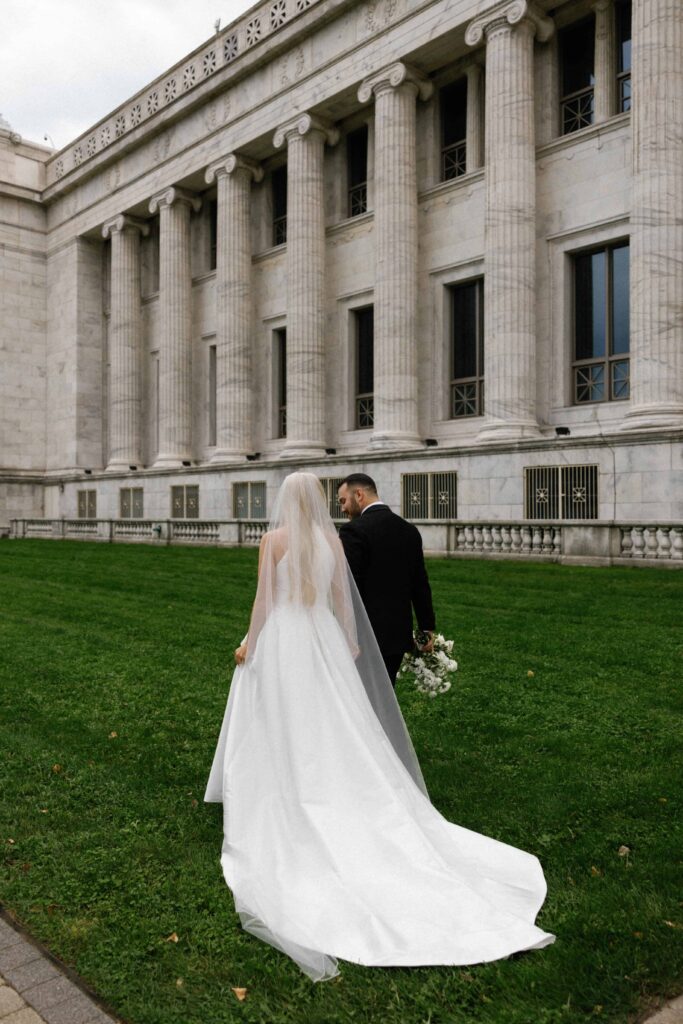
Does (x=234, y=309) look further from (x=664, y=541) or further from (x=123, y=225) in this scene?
(x=664, y=541)

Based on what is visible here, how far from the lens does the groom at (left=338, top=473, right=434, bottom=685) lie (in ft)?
17.9

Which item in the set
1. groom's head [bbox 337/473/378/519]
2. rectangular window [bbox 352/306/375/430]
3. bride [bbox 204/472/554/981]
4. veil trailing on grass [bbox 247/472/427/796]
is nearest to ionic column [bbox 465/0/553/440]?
rectangular window [bbox 352/306/375/430]

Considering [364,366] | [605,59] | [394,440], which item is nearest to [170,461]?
[364,366]

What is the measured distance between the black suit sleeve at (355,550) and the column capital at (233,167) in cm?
2998

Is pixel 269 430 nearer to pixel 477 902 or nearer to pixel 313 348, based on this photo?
pixel 313 348

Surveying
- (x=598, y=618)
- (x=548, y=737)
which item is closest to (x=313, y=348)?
(x=598, y=618)

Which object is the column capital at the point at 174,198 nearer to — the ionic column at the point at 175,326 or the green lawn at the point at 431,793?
the ionic column at the point at 175,326

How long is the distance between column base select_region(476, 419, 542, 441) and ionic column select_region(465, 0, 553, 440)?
1.7 inches

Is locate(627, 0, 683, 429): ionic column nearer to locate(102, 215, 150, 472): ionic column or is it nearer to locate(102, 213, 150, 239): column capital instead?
locate(102, 215, 150, 472): ionic column

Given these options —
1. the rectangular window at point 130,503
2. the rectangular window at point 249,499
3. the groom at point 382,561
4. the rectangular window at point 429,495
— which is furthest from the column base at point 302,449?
the groom at point 382,561

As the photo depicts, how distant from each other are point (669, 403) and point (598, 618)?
9871 mm

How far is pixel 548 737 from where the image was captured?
668 cm

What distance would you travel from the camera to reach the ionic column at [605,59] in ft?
74.9

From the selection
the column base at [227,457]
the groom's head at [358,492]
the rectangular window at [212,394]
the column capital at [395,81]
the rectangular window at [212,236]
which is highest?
the column capital at [395,81]
